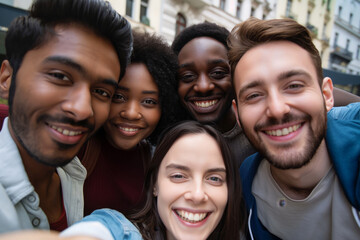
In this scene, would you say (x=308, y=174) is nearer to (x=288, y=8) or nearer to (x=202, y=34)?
(x=202, y=34)

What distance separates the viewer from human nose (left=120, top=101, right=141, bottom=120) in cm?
196

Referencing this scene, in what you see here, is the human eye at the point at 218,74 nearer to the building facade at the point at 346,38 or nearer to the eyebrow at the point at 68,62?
the eyebrow at the point at 68,62

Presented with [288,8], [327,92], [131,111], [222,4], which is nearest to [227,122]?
[327,92]

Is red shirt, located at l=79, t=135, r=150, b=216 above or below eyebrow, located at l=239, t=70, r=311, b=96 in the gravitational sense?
below

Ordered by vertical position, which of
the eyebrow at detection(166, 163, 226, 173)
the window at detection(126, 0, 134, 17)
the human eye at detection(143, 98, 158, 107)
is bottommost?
the eyebrow at detection(166, 163, 226, 173)

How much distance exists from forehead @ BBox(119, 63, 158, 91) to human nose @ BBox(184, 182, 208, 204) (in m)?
0.96

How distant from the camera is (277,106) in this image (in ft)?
5.08

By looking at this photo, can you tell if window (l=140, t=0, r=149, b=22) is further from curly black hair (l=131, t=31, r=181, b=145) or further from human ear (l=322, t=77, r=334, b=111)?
human ear (l=322, t=77, r=334, b=111)

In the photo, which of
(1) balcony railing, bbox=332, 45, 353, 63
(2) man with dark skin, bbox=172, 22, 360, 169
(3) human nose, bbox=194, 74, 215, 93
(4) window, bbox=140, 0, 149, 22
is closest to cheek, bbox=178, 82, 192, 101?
(2) man with dark skin, bbox=172, 22, 360, 169

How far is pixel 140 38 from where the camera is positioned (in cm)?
234

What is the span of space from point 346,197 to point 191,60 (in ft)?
5.85

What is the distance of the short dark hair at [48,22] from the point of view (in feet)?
4.25

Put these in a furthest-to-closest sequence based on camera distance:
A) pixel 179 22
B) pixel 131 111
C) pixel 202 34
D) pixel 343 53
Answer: pixel 343 53 → pixel 179 22 → pixel 202 34 → pixel 131 111

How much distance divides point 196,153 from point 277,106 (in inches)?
24.7
